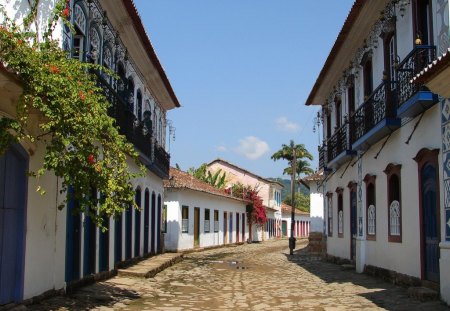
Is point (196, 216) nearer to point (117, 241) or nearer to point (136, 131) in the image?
point (136, 131)

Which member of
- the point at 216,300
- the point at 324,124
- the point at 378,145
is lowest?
the point at 216,300

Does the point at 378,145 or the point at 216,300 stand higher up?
the point at 378,145

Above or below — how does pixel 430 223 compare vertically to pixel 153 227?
above

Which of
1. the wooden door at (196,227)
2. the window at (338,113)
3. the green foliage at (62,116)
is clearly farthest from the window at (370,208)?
the wooden door at (196,227)

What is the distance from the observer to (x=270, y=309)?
351 inches

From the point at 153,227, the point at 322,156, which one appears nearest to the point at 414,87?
the point at 322,156

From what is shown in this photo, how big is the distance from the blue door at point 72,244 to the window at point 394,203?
6491mm

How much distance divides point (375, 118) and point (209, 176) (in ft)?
106

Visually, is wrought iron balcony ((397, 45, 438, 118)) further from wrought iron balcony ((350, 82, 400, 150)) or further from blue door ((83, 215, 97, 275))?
blue door ((83, 215, 97, 275))

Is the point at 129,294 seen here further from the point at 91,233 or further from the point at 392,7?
the point at 392,7

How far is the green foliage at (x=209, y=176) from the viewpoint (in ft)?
147

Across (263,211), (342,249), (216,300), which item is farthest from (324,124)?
(263,211)

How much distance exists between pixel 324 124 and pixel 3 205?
53.8ft

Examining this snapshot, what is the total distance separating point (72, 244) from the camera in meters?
10.2
